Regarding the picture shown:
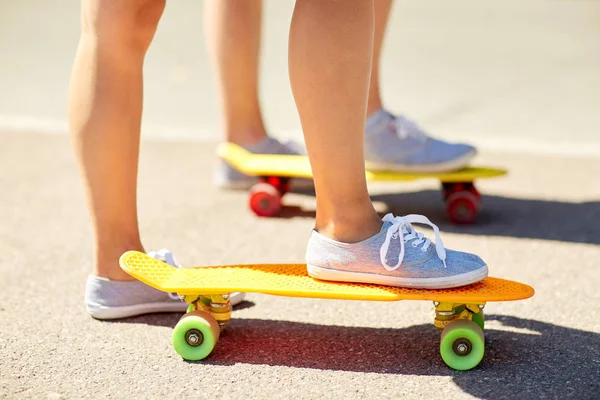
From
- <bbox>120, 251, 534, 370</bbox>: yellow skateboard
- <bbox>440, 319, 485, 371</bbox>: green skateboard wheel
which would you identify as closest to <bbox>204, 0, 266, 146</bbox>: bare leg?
<bbox>120, 251, 534, 370</bbox>: yellow skateboard

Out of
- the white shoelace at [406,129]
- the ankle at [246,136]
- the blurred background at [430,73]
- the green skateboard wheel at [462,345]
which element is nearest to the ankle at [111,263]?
the green skateboard wheel at [462,345]

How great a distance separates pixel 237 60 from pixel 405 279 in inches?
73.1

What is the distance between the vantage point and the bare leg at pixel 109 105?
2.37 meters

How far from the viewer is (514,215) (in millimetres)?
3707

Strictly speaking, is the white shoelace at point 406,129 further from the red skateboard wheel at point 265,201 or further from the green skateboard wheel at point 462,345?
the green skateboard wheel at point 462,345

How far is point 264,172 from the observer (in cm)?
376

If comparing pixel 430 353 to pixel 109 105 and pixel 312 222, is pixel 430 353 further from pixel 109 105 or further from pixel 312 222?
pixel 312 222

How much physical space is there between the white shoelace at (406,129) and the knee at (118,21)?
137 centimetres

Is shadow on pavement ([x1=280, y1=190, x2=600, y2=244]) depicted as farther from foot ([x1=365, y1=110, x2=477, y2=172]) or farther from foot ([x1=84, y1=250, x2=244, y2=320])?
foot ([x1=84, y1=250, x2=244, y2=320])

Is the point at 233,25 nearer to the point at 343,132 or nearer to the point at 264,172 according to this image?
the point at 264,172

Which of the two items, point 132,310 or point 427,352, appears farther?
point 132,310

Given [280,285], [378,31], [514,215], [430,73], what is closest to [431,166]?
[514,215]

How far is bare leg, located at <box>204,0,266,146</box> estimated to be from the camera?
12.5 feet

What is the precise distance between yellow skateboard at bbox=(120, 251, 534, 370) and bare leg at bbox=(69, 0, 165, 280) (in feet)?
0.53
